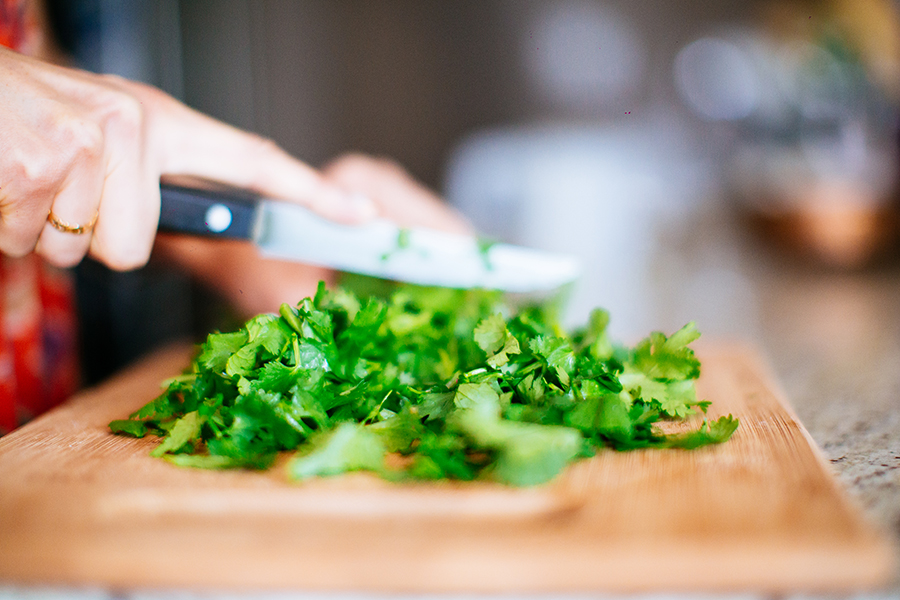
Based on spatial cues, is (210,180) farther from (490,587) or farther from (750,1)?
(750,1)

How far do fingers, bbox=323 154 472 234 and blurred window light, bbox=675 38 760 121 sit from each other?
18.0 ft

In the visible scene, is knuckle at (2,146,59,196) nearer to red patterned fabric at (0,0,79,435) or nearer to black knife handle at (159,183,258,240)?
black knife handle at (159,183,258,240)

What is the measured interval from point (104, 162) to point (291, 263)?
30.0 inches

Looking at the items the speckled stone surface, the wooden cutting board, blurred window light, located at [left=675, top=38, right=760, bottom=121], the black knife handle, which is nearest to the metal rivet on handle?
the black knife handle

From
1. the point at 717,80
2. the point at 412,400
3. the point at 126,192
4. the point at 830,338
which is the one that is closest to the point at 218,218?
the point at 126,192

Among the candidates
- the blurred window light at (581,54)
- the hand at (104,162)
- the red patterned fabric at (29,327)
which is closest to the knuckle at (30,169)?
the hand at (104,162)

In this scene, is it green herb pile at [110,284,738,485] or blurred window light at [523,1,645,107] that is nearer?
green herb pile at [110,284,738,485]

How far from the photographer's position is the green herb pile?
0.70m

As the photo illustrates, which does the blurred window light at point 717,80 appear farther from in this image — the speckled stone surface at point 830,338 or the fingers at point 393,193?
the fingers at point 393,193

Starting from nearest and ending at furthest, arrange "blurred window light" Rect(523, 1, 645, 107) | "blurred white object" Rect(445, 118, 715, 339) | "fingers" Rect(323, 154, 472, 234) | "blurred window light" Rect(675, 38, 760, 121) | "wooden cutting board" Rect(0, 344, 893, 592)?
"wooden cutting board" Rect(0, 344, 893, 592) → "fingers" Rect(323, 154, 472, 234) → "blurred white object" Rect(445, 118, 715, 339) → "blurred window light" Rect(675, 38, 760, 121) → "blurred window light" Rect(523, 1, 645, 107)

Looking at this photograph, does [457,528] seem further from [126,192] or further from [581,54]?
[581,54]

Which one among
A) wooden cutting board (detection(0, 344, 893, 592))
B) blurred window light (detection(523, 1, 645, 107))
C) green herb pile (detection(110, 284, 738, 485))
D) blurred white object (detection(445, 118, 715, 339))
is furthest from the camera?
blurred window light (detection(523, 1, 645, 107))

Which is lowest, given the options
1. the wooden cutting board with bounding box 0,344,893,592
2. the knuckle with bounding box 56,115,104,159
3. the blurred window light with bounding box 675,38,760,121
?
the wooden cutting board with bounding box 0,344,893,592

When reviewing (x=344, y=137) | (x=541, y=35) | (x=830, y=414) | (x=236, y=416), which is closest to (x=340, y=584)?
(x=236, y=416)
